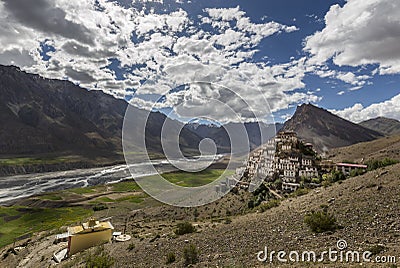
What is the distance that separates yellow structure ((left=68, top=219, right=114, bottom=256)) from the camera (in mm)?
18373

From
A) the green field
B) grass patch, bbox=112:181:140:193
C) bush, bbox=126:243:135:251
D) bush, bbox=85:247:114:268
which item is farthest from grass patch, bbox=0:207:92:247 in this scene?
bush, bbox=126:243:135:251

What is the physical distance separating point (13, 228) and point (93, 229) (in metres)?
29.7

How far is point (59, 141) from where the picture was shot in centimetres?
18625

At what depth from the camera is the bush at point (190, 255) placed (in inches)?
451

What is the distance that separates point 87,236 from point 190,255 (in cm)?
1056

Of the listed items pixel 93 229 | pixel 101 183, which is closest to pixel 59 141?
Result: pixel 101 183

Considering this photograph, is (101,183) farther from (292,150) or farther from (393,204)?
(393,204)

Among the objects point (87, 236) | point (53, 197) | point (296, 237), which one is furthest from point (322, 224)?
point (53, 197)

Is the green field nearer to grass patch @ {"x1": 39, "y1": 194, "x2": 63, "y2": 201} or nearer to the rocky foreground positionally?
grass patch @ {"x1": 39, "y1": 194, "x2": 63, "y2": 201}

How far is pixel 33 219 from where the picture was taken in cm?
4512

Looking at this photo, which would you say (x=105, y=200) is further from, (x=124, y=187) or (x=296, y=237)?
(x=296, y=237)

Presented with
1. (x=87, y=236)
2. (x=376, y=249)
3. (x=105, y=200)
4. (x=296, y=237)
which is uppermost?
(x=376, y=249)

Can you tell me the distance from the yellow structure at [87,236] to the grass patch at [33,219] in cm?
2049

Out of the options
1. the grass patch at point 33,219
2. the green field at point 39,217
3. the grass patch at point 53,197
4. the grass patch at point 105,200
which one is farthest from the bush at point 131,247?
the grass patch at point 53,197
